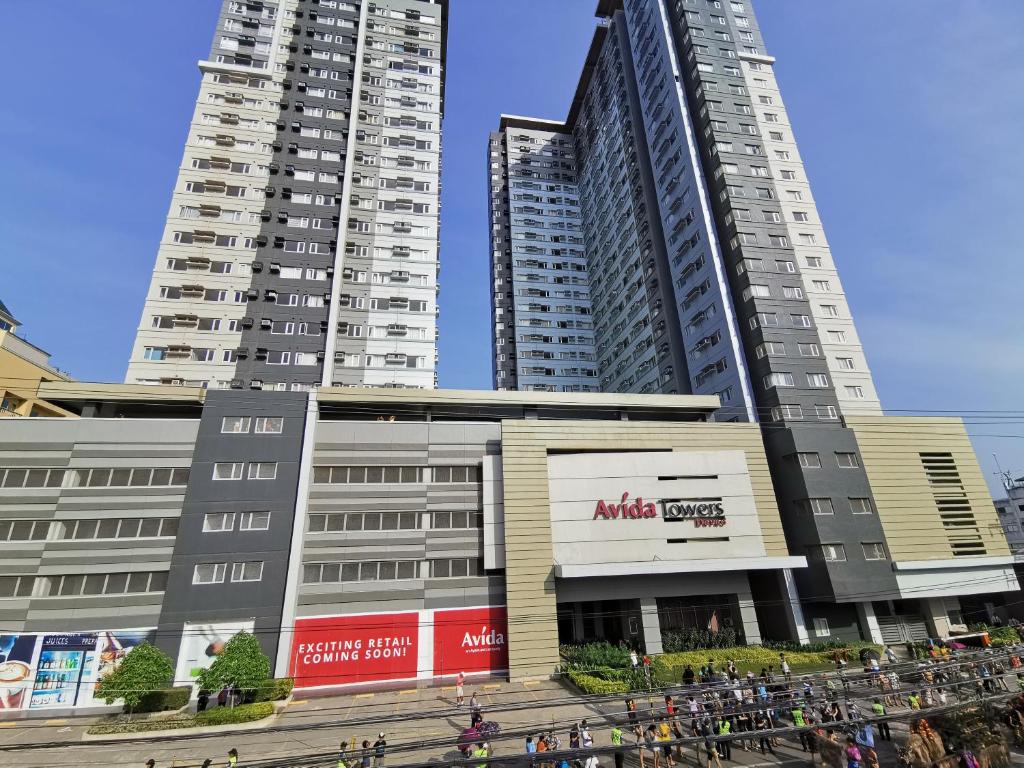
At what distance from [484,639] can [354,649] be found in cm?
906

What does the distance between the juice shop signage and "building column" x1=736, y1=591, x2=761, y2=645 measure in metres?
5.89

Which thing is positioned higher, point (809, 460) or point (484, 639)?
point (809, 460)

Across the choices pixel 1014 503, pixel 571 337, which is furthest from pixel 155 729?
pixel 1014 503

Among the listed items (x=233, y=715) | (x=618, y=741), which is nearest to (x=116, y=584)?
(x=233, y=715)

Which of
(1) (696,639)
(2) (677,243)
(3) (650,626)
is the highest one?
(2) (677,243)

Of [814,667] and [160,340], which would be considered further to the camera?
[160,340]

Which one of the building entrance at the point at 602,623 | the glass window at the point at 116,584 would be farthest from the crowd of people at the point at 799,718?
the glass window at the point at 116,584

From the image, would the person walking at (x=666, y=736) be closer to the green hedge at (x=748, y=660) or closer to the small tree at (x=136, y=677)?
the green hedge at (x=748, y=660)

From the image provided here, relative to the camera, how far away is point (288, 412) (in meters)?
40.7

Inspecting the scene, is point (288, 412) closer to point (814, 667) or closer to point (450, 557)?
point (450, 557)

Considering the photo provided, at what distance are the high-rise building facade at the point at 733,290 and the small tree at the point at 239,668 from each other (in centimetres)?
3796

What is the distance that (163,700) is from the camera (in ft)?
102

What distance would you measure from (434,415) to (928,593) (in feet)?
140

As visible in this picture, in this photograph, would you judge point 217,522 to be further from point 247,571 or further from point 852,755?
point 852,755
